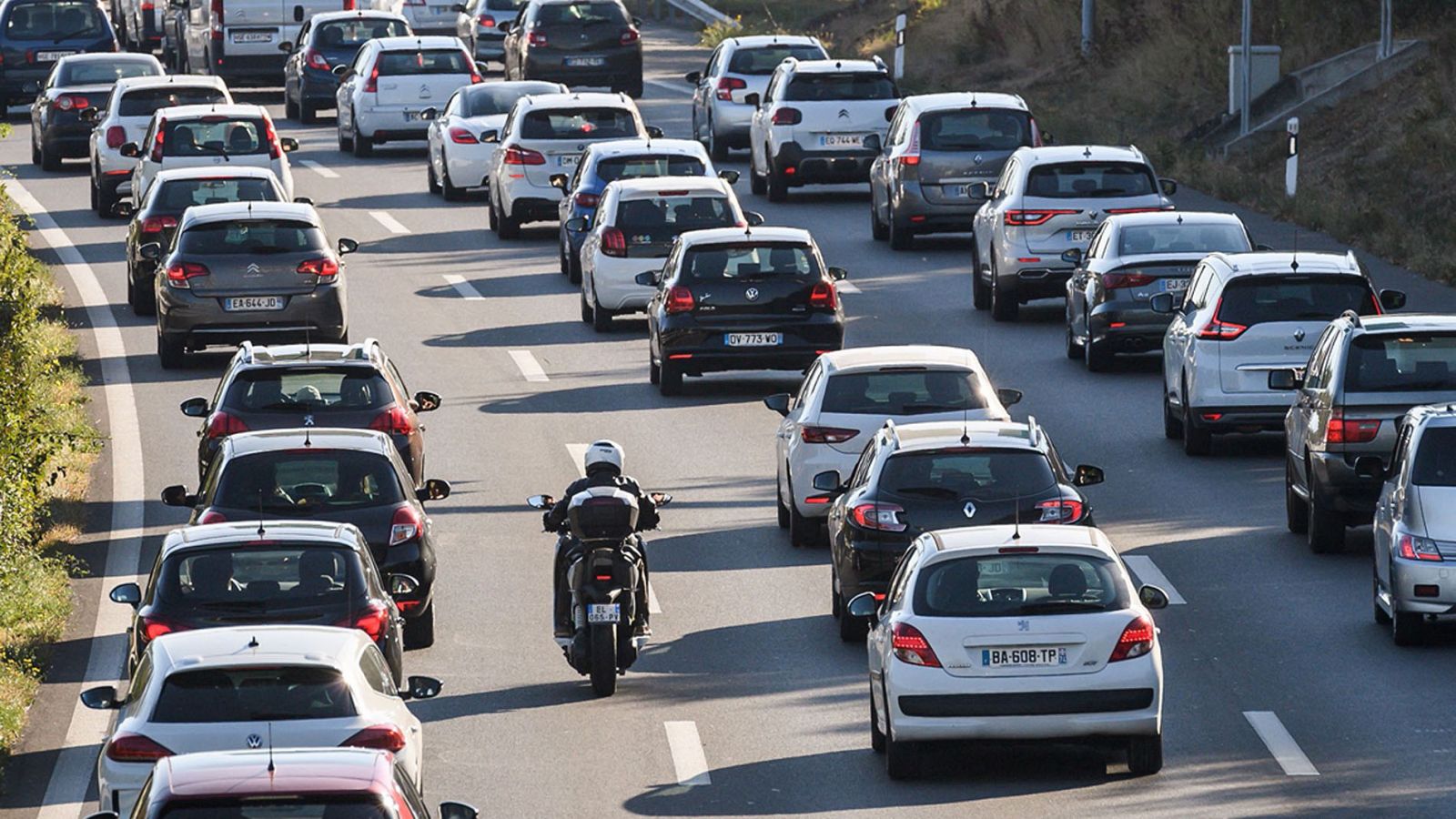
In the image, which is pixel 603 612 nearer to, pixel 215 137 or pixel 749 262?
pixel 749 262

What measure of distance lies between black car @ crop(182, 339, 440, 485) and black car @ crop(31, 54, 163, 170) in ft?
79.8

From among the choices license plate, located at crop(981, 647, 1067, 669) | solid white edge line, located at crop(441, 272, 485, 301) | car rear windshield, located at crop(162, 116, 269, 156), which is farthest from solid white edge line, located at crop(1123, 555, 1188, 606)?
car rear windshield, located at crop(162, 116, 269, 156)

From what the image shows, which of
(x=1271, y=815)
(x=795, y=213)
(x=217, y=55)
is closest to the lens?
(x=1271, y=815)

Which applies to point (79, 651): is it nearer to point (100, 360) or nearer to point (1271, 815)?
point (1271, 815)

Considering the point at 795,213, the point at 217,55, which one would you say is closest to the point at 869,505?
the point at 795,213

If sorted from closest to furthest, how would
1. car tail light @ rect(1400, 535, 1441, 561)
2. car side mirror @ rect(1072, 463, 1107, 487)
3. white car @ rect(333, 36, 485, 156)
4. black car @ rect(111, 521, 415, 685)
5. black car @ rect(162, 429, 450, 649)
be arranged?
1. black car @ rect(111, 521, 415, 685)
2. car tail light @ rect(1400, 535, 1441, 561)
3. black car @ rect(162, 429, 450, 649)
4. car side mirror @ rect(1072, 463, 1107, 487)
5. white car @ rect(333, 36, 485, 156)

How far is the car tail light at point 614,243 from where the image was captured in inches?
1278

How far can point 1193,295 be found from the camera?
2602 centimetres

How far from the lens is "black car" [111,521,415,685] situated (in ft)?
54.0

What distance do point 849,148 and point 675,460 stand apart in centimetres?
1599

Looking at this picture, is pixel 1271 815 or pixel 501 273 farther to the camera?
pixel 501 273

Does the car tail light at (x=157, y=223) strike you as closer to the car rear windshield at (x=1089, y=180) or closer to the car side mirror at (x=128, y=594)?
the car rear windshield at (x=1089, y=180)

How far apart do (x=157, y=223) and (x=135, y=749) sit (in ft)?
70.6

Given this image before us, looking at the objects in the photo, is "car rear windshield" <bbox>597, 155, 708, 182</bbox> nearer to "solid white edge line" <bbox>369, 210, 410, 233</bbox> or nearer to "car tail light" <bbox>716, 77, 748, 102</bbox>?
"solid white edge line" <bbox>369, 210, 410, 233</bbox>
